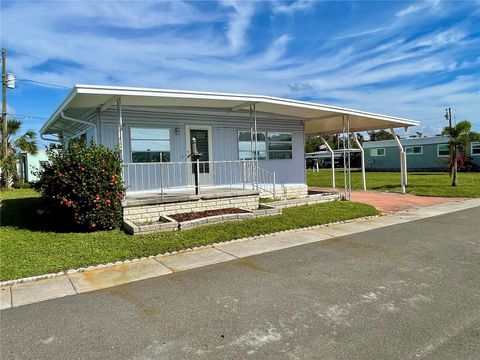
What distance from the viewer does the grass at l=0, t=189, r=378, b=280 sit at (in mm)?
5766

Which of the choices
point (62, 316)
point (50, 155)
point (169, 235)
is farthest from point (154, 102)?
point (62, 316)

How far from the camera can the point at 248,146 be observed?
12852 millimetres

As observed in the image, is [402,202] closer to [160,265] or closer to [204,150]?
[204,150]

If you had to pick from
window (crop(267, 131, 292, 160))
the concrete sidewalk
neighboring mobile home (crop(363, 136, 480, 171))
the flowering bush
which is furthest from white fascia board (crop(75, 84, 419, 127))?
neighboring mobile home (crop(363, 136, 480, 171))

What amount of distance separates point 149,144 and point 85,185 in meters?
3.75

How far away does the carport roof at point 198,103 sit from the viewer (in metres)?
8.37

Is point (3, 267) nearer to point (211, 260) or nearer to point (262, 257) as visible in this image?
point (211, 260)

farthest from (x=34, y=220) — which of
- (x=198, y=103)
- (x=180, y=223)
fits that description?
(x=198, y=103)

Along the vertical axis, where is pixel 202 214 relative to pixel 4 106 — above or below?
below

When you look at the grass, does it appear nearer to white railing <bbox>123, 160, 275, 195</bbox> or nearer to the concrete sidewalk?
the concrete sidewalk

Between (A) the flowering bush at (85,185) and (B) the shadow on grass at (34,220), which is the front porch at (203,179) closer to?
(B) the shadow on grass at (34,220)

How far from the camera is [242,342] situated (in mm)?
3297

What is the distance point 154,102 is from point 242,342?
307 inches

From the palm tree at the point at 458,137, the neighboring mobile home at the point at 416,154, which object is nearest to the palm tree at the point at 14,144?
the palm tree at the point at 458,137
